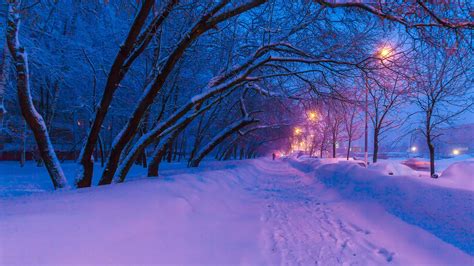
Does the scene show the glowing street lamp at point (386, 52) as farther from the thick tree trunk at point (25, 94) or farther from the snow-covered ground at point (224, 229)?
the thick tree trunk at point (25, 94)

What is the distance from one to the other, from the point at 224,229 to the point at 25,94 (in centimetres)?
540

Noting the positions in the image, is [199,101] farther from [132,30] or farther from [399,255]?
[399,255]

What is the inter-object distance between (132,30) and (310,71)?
15.2 ft

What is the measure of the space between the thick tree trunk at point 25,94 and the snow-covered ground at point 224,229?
1.71 meters

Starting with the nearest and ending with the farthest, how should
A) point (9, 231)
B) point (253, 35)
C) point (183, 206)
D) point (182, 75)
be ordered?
point (9, 231)
point (183, 206)
point (253, 35)
point (182, 75)

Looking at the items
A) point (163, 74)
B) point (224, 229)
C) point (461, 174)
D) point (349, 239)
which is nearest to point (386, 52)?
point (349, 239)

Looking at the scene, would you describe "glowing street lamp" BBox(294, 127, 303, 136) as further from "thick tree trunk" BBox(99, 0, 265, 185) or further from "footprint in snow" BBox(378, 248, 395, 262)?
"footprint in snow" BBox(378, 248, 395, 262)

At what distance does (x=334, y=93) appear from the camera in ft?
24.6

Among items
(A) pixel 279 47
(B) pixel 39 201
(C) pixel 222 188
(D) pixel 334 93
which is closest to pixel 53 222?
(B) pixel 39 201

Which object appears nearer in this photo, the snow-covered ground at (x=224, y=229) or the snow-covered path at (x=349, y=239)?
the snow-covered ground at (x=224, y=229)

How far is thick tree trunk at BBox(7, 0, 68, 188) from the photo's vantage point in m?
5.39

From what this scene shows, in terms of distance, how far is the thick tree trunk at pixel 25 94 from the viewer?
17.7 feet

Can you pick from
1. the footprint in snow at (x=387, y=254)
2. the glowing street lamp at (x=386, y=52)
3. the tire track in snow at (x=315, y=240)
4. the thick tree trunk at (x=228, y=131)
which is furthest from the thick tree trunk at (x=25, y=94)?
the glowing street lamp at (x=386, y=52)

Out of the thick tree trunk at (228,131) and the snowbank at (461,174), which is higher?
the thick tree trunk at (228,131)
